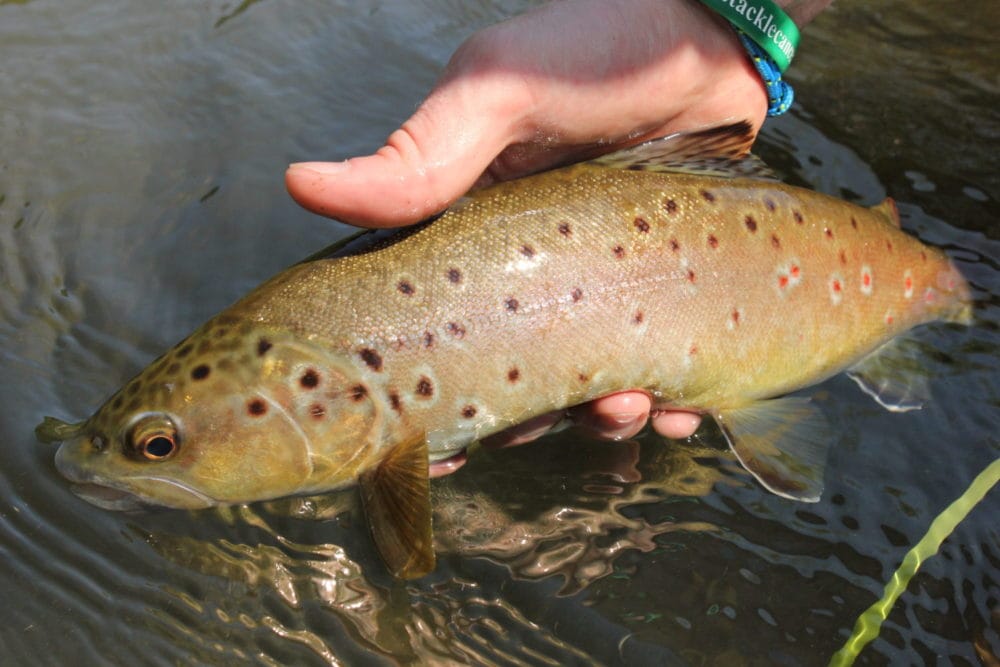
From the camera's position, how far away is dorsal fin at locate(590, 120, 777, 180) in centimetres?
344

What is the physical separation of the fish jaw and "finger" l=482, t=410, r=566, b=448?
1.12m

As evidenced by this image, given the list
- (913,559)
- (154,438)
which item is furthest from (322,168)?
(913,559)

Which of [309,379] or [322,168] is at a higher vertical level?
[322,168]

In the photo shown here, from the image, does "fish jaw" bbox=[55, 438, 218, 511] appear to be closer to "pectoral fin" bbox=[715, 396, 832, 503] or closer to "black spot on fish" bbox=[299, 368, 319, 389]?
"black spot on fish" bbox=[299, 368, 319, 389]

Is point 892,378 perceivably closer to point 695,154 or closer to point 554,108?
point 695,154

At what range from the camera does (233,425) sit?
2992 mm

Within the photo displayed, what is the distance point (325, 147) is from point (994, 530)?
12.6 feet

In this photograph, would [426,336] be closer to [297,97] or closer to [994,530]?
[994,530]

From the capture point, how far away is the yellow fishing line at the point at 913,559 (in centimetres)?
329

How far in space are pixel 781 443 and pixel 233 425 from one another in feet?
6.64

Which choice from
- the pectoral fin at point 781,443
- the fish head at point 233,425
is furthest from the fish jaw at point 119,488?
the pectoral fin at point 781,443

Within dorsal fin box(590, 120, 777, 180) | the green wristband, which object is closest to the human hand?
the green wristband

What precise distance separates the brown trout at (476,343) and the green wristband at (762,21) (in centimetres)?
77

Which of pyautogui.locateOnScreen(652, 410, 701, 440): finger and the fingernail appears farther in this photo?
pyautogui.locateOnScreen(652, 410, 701, 440): finger
